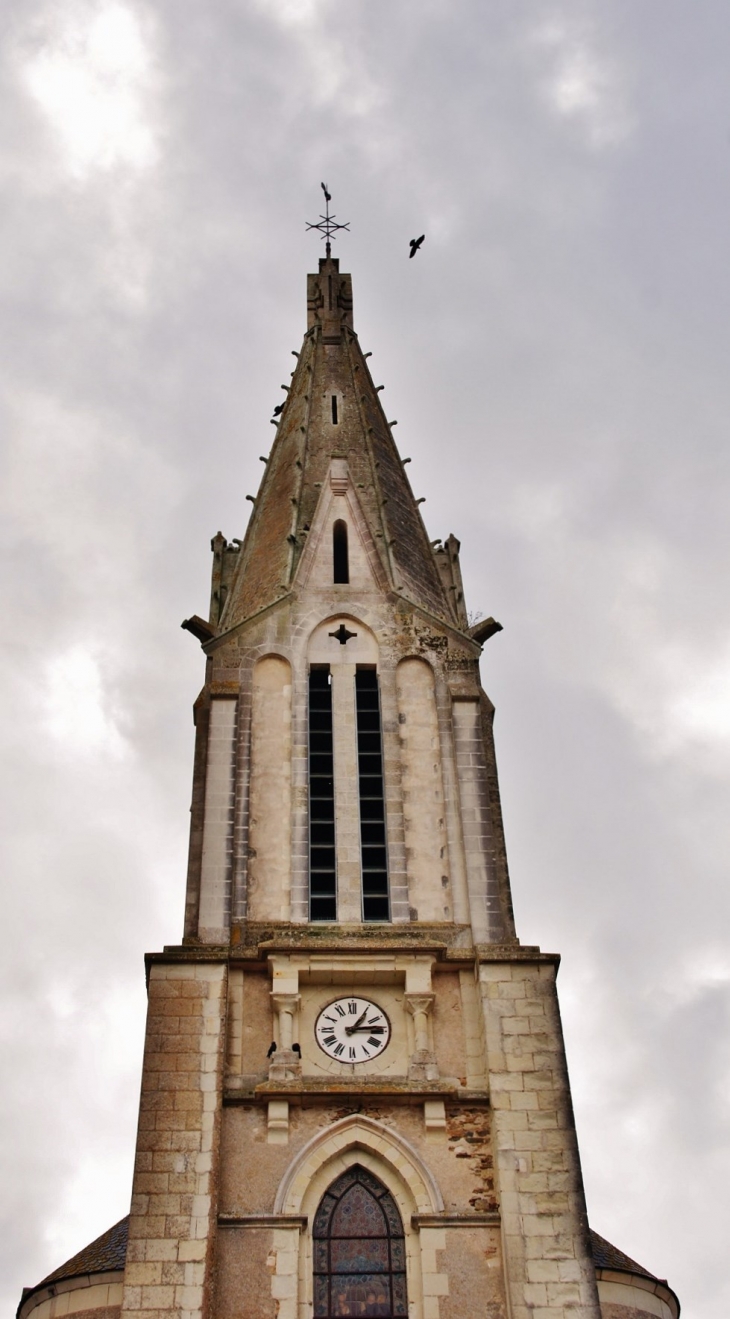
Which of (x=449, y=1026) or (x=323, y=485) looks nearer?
(x=449, y=1026)

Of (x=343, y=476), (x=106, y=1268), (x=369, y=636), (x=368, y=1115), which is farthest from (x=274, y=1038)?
(x=343, y=476)

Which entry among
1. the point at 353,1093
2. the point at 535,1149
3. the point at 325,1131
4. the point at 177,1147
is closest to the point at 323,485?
the point at 353,1093

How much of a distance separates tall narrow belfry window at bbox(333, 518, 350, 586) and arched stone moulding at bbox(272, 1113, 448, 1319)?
10321 millimetres

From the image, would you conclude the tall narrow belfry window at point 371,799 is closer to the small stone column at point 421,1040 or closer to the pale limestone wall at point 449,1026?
the pale limestone wall at point 449,1026

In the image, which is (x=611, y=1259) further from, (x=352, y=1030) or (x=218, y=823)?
(x=218, y=823)

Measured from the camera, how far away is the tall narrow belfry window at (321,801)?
21281 millimetres

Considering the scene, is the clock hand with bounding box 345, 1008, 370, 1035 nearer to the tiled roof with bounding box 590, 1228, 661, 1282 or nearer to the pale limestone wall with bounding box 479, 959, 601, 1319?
the pale limestone wall with bounding box 479, 959, 601, 1319

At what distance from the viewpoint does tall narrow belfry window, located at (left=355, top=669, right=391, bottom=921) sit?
2141cm

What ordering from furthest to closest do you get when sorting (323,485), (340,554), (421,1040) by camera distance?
(323,485) < (340,554) < (421,1040)

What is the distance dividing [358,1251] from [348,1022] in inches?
117

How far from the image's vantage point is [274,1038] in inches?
758

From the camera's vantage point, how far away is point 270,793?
22.3m

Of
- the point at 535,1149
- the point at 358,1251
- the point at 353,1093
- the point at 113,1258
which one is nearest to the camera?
the point at 358,1251

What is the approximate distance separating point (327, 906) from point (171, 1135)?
172 inches
